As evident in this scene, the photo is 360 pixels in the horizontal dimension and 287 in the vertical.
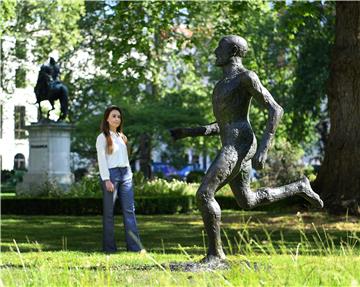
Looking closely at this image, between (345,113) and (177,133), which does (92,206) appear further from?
(177,133)

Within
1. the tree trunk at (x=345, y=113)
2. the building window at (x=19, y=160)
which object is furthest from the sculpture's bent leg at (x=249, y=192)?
the building window at (x=19, y=160)

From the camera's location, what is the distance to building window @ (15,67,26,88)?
43.1 m

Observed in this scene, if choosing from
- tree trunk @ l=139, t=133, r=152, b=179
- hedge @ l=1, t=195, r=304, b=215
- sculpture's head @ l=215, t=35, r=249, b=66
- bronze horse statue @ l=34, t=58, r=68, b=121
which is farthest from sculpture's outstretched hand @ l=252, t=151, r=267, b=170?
tree trunk @ l=139, t=133, r=152, b=179

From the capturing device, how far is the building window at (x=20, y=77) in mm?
43138

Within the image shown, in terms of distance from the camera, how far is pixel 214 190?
752cm

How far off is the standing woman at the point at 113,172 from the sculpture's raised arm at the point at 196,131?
74.2 inches

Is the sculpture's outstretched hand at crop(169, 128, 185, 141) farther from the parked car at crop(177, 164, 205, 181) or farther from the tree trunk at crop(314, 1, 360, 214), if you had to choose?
Answer: the parked car at crop(177, 164, 205, 181)

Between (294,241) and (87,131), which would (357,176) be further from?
(87,131)

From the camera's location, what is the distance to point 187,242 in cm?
1186

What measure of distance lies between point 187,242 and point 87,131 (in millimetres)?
28398

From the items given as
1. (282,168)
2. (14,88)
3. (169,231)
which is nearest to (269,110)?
(169,231)

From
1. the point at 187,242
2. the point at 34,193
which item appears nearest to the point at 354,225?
the point at 187,242

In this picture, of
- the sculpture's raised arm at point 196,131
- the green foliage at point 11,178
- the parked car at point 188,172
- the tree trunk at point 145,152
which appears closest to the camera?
the sculpture's raised arm at point 196,131

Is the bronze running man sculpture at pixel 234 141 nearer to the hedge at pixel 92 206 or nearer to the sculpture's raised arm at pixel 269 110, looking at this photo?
the sculpture's raised arm at pixel 269 110
